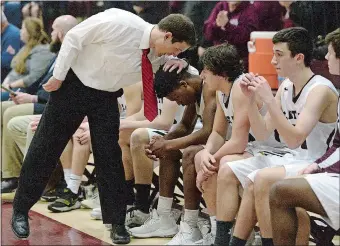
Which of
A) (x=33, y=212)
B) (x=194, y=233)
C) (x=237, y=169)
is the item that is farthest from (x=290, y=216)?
(x=33, y=212)

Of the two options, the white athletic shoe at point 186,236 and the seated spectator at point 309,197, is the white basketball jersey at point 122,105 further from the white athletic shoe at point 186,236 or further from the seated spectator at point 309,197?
the seated spectator at point 309,197

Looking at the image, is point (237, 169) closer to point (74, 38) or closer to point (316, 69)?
point (74, 38)

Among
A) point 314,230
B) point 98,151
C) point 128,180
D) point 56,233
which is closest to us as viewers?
point 314,230

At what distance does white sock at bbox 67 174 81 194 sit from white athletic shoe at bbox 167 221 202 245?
1.33 meters

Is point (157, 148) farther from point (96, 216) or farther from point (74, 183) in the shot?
point (74, 183)

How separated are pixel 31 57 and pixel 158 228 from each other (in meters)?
2.64

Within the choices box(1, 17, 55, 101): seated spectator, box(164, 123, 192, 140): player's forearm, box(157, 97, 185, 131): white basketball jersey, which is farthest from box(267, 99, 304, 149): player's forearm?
box(1, 17, 55, 101): seated spectator

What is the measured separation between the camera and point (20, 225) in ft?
15.6

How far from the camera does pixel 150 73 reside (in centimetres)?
460

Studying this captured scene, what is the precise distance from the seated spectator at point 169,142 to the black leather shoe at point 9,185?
1.58 metres

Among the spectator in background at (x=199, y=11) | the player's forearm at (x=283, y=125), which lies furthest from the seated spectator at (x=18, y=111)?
the player's forearm at (x=283, y=125)

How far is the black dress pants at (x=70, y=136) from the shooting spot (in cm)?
462

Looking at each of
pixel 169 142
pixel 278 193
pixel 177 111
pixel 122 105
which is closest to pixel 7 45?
pixel 122 105

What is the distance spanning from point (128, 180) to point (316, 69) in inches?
64.3
